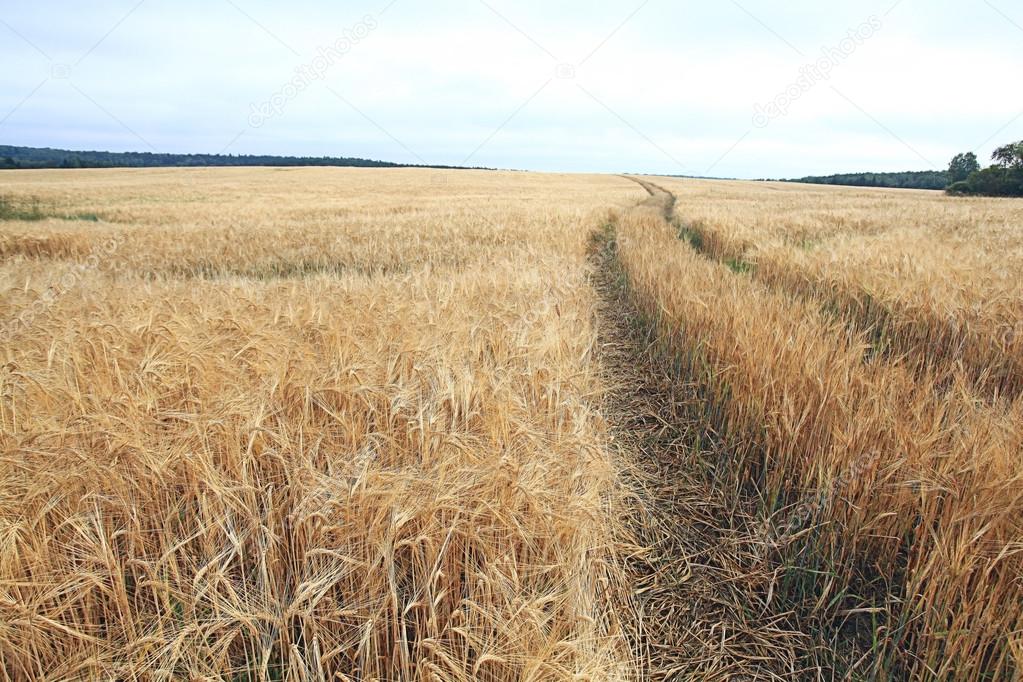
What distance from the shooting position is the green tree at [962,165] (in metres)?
60.9

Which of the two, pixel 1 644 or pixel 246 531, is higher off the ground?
pixel 246 531

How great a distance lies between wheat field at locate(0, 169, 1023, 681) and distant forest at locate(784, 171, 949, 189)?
82275 millimetres

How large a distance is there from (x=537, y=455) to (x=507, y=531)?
269 millimetres

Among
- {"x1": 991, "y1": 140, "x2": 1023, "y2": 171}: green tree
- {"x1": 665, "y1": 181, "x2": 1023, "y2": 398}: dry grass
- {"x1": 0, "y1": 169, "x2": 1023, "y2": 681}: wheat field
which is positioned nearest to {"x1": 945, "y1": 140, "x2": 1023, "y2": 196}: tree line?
{"x1": 991, "y1": 140, "x2": 1023, "y2": 171}: green tree

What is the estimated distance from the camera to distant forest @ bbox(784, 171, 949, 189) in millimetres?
66312

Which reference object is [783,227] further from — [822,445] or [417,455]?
[417,455]

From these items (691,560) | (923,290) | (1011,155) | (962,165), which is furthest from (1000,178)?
(691,560)

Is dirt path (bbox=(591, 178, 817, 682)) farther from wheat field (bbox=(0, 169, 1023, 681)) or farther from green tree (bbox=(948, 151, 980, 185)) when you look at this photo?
green tree (bbox=(948, 151, 980, 185))

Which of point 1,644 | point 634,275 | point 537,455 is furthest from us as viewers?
point 634,275

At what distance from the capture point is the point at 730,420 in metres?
2.66

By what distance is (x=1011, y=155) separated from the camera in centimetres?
4141

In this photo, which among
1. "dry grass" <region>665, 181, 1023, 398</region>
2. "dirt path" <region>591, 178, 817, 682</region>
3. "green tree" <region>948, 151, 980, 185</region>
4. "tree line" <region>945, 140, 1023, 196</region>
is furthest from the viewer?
"green tree" <region>948, 151, 980, 185</region>

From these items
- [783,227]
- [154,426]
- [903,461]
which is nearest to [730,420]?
[903,461]

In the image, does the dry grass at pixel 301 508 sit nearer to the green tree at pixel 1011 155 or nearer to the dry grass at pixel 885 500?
the dry grass at pixel 885 500
